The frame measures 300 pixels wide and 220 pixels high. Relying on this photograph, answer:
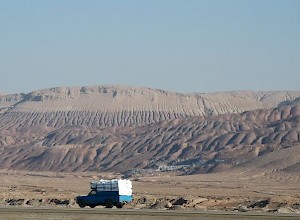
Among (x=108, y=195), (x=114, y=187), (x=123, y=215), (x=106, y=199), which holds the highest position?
(x=114, y=187)

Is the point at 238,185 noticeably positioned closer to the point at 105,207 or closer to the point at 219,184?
the point at 219,184

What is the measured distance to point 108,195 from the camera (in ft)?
175

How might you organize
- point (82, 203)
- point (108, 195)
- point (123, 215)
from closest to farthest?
point (123, 215)
point (108, 195)
point (82, 203)

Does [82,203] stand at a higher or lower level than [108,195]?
lower

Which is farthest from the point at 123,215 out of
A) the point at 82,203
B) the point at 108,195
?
the point at 82,203

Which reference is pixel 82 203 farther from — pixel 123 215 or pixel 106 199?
pixel 123 215

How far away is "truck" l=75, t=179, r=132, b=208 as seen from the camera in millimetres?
53344

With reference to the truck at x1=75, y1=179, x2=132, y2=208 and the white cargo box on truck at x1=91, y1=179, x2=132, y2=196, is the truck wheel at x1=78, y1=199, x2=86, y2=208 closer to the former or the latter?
the truck at x1=75, y1=179, x2=132, y2=208

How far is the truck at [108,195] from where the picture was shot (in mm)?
53344

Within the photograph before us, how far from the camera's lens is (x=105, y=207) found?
53781mm

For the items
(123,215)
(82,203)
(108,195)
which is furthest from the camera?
(82,203)

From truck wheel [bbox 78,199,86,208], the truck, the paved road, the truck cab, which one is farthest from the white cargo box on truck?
the paved road

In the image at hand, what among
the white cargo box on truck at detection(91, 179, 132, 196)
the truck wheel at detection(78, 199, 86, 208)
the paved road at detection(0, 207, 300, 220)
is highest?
the white cargo box on truck at detection(91, 179, 132, 196)

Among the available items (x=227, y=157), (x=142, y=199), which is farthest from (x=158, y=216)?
(x=227, y=157)
